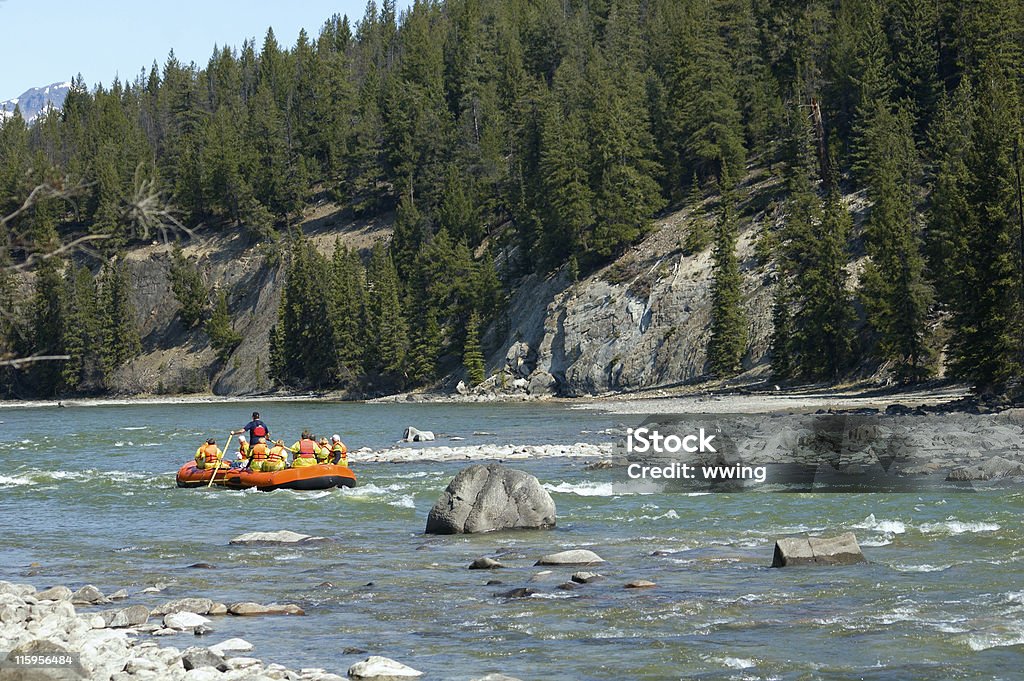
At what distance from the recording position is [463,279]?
328 ft

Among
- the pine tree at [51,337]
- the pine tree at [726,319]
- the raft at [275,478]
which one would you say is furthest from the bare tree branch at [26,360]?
the pine tree at [51,337]

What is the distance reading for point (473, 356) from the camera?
90.4 metres

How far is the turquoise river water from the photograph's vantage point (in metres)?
13.6

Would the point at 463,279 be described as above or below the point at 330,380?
above

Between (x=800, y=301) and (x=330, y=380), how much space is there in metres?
48.2

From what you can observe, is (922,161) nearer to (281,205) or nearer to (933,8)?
(933,8)

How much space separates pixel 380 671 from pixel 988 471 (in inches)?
826

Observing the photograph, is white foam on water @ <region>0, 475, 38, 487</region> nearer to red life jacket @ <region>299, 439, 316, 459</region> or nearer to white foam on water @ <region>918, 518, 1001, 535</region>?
red life jacket @ <region>299, 439, 316, 459</region>

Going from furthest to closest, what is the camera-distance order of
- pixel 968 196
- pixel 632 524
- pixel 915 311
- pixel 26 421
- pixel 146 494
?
pixel 26 421
pixel 915 311
pixel 968 196
pixel 146 494
pixel 632 524

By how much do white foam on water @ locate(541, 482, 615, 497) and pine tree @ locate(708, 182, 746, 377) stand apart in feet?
136

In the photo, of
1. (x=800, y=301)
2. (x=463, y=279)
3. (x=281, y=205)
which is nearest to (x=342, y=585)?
(x=800, y=301)

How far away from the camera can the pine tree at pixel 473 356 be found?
89.8 m

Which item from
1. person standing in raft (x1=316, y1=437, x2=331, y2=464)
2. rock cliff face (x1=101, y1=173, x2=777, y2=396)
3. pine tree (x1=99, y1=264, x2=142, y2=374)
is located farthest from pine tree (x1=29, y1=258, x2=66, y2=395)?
person standing in raft (x1=316, y1=437, x2=331, y2=464)

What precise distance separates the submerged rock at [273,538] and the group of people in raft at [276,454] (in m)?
8.48
